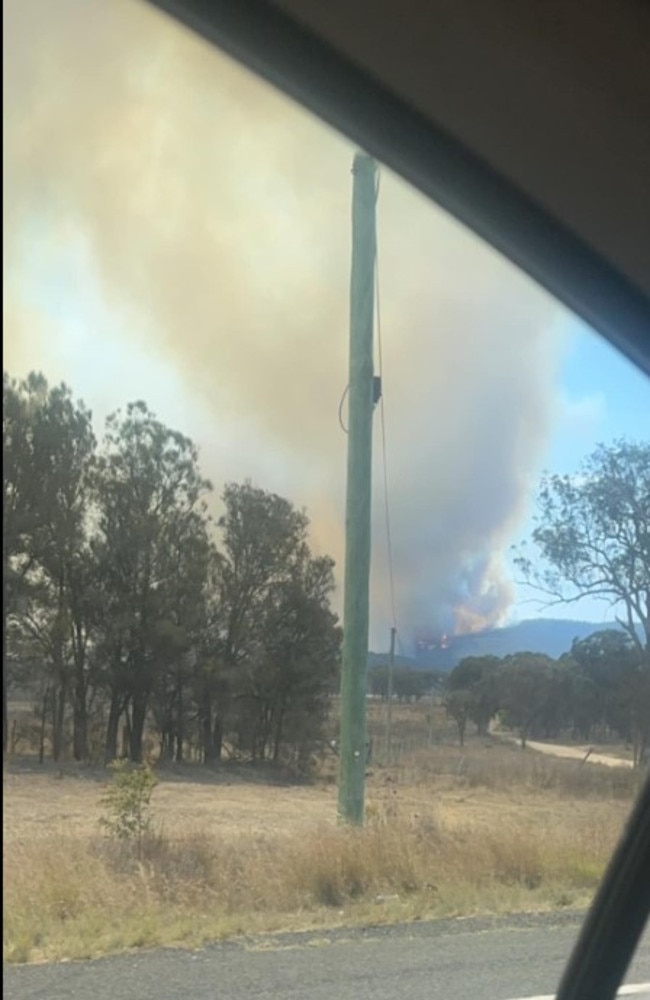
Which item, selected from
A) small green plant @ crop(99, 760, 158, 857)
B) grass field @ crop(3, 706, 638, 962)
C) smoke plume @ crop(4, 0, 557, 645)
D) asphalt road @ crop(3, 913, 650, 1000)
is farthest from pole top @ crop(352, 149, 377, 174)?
asphalt road @ crop(3, 913, 650, 1000)

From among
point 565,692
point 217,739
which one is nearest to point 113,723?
point 217,739

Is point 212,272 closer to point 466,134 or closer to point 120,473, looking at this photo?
point 120,473

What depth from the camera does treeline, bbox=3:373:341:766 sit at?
197 centimetres

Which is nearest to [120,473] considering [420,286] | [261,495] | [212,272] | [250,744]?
[261,495]

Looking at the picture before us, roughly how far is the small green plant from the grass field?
0.07ft

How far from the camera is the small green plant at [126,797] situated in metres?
2.10

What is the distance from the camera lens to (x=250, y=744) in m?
2.22

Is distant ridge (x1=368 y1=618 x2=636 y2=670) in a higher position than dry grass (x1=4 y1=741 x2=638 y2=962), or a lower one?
higher

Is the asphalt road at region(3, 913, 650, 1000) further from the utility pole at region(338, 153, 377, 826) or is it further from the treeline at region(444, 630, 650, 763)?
the treeline at region(444, 630, 650, 763)

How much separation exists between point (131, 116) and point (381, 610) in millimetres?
1056

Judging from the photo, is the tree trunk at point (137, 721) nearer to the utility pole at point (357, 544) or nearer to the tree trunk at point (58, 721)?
the tree trunk at point (58, 721)

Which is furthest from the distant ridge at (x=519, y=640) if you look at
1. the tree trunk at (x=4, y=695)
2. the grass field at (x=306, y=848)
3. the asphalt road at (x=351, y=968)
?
the tree trunk at (x=4, y=695)

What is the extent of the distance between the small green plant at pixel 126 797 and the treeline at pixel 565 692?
0.64m

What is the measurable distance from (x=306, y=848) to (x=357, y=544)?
2.00 feet
